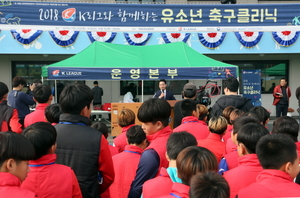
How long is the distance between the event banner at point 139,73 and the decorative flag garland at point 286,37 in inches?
211

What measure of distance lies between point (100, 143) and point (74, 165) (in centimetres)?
24

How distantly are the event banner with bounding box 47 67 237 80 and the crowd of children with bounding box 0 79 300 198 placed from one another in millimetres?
4281

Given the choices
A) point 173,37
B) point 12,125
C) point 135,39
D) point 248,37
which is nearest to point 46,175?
point 12,125

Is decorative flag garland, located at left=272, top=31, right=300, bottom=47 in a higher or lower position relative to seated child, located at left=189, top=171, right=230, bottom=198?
higher

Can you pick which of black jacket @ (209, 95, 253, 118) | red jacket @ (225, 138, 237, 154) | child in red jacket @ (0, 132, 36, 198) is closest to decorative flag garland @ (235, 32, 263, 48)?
black jacket @ (209, 95, 253, 118)

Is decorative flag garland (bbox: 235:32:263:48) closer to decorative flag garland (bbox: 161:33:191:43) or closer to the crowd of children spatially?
decorative flag garland (bbox: 161:33:191:43)

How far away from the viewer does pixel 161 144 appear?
2621 millimetres

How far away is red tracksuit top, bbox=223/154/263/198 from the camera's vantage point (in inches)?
91.0

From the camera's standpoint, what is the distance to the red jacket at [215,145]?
3377 millimetres

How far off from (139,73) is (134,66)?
0.28m

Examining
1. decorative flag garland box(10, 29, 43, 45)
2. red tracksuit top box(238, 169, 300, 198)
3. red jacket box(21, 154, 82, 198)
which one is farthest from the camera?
decorative flag garland box(10, 29, 43, 45)

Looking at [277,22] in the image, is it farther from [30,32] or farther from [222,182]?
[222,182]

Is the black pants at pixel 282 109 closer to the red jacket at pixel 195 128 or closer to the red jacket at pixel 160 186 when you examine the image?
the red jacket at pixel 195 128

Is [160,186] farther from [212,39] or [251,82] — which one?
[251,82]
